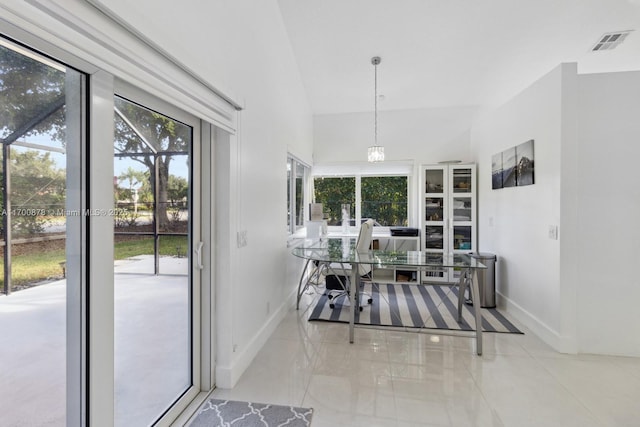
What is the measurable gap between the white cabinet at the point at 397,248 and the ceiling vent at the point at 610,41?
311cm

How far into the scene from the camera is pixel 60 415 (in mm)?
1109

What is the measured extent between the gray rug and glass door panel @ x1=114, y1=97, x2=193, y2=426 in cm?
21

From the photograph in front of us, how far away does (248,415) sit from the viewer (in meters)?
1.78

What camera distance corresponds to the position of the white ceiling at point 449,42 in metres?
2.81

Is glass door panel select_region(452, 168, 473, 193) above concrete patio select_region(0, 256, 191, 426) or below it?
above

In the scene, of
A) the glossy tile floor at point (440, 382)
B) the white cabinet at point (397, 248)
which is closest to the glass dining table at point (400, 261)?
the glossy tile floor at point (440, 382)

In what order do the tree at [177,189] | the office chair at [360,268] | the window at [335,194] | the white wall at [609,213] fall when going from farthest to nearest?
the window at [335,194]
the office chair at [360,268]
the white wall at [609,213]
the tree at [177,189]

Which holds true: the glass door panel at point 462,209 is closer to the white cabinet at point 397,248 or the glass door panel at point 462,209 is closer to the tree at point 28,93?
the white cabinet at point 397,248

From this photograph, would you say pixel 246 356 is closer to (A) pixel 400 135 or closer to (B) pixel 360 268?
(B) pixel 360 268

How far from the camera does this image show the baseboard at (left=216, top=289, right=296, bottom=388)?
2.04 meters

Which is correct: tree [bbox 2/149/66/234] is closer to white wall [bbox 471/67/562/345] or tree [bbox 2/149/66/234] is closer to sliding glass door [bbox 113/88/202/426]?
sliding glass door [bbox 113/88/202/426]

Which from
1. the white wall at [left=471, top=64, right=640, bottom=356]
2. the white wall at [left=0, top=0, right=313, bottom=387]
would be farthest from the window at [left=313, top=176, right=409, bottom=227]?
the white wall at [left=471, top=64, right=640, bottom=356]

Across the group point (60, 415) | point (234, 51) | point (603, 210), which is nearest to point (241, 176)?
point (234, 51)

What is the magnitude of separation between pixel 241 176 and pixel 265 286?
45.3 inches
